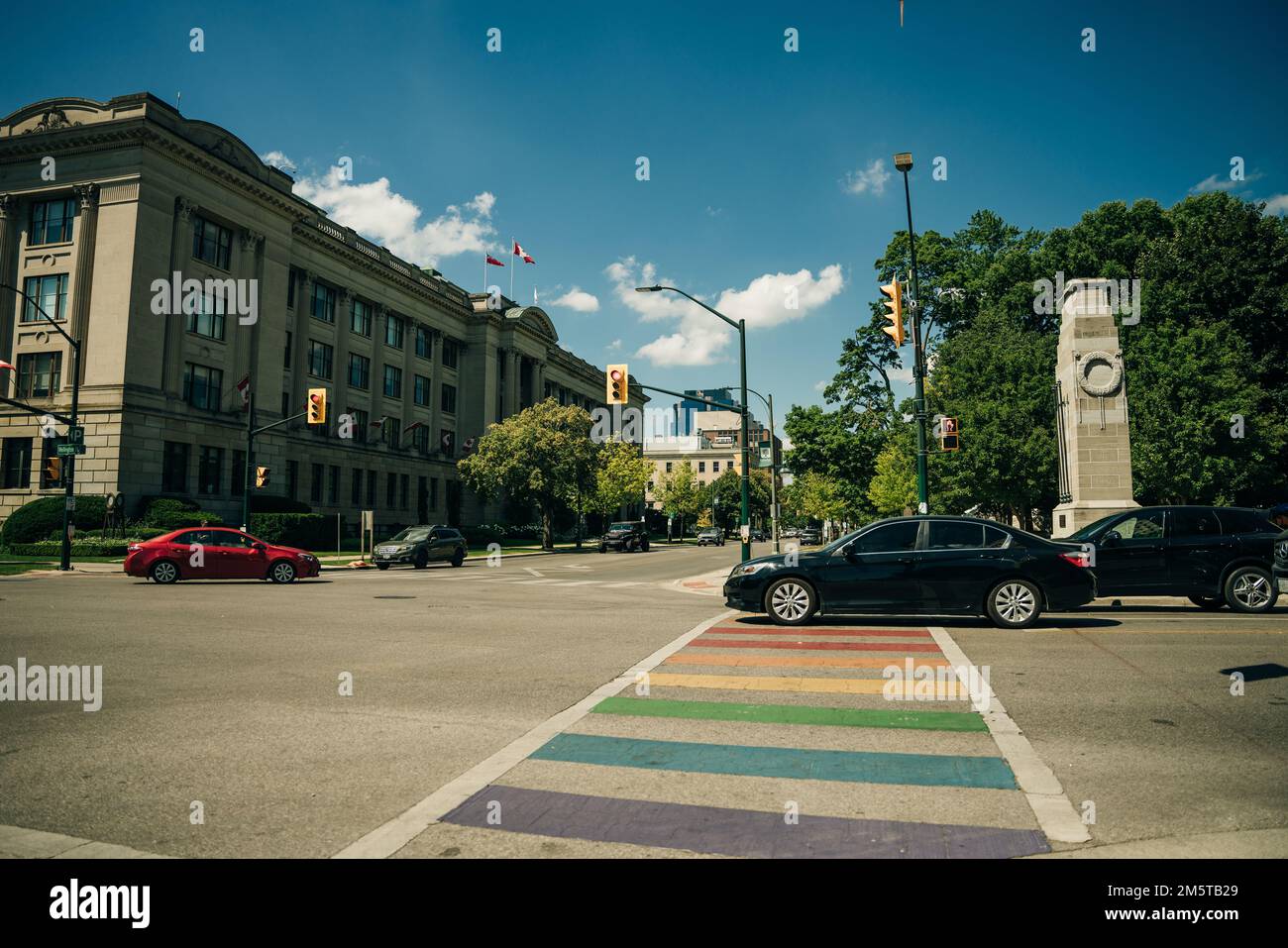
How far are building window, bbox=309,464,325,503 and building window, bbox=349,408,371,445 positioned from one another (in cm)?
458

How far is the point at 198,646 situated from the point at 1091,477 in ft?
69.4

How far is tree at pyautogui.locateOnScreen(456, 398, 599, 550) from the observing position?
174ft

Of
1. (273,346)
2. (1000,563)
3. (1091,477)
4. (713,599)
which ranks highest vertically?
(273,346)

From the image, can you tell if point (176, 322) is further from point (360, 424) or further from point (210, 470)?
point (360, 424)

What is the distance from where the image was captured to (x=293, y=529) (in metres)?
37.6

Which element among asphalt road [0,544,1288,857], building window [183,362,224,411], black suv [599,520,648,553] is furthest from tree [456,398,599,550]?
asphalt road [0,544,1288,857]

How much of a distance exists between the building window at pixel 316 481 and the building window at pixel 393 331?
44.1 feet

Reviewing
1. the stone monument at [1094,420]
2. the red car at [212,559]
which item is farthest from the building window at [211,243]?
the stone monument at [1094,420]

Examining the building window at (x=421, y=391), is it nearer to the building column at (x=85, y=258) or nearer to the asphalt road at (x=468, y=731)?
the building column at (x=85, y=258)
